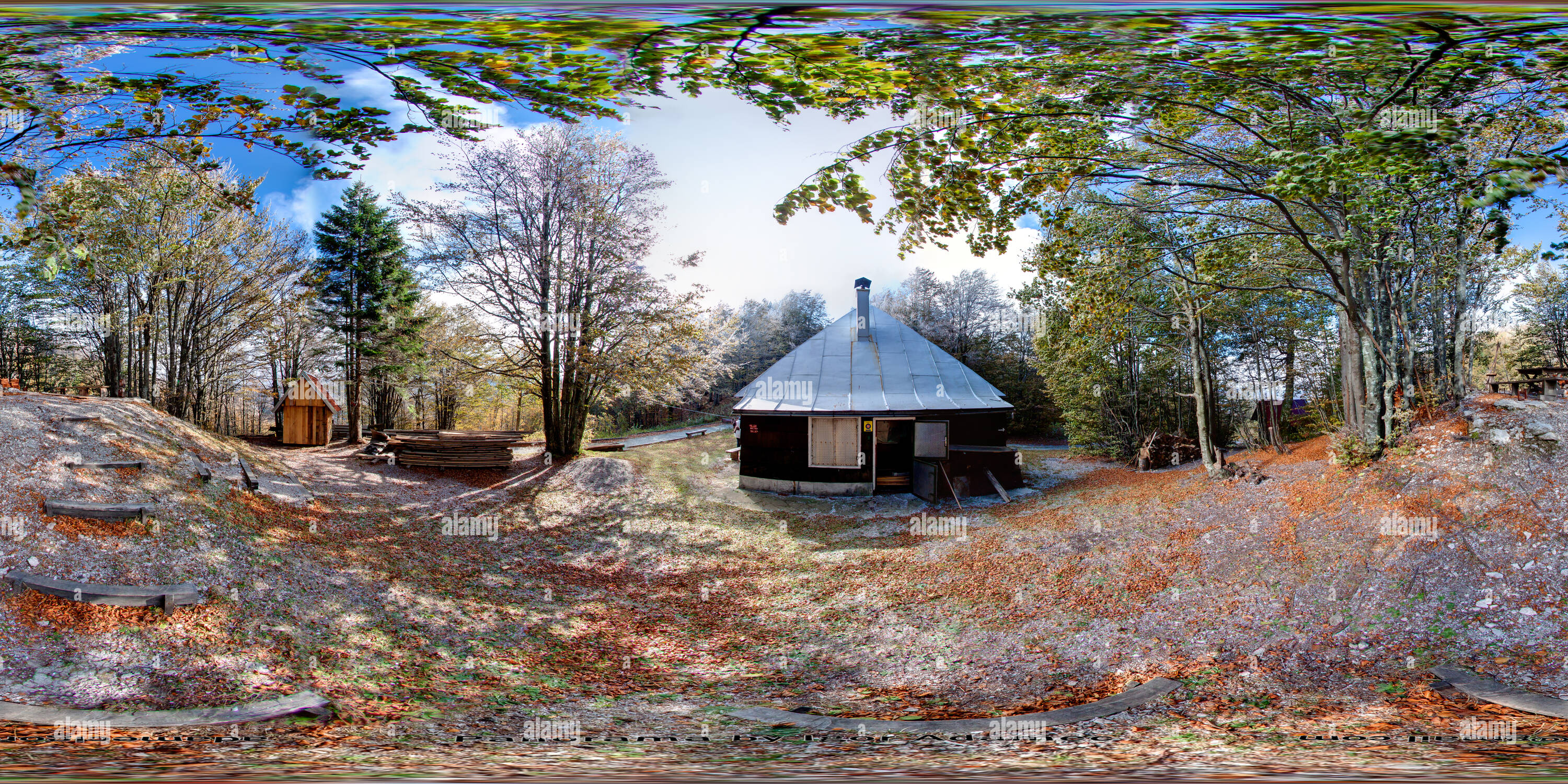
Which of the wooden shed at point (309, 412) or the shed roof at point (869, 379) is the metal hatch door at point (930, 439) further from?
the wooden shed at point (309, 412)

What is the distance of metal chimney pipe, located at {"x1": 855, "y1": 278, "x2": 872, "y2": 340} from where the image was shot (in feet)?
37.8

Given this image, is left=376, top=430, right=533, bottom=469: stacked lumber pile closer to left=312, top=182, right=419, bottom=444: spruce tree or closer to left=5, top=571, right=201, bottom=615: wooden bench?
left=312, top=182, right=419, bottom=444: spruce tree

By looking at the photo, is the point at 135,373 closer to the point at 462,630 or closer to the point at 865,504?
the point at 462,630

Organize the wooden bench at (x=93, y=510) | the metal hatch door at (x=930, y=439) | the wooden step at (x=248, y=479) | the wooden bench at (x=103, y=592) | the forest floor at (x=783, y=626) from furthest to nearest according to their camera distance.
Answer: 1. the metal hatch door at (x=930, y=439)
2. the wooden step at (x=248, y=479)
3. the wooden bench at (x=93, y=510)
4. the wooden bench at (x=103, y=592)
5. the forest floor at (x=783, y=626)

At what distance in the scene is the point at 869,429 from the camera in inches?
403

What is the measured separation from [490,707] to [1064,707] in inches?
109

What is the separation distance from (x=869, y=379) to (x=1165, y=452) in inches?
346

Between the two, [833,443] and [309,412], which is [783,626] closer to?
[833,443]

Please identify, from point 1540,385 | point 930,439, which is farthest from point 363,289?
point 1540,385

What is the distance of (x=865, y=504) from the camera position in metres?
9.09

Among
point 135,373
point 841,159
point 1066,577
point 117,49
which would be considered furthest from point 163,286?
point 1066,577

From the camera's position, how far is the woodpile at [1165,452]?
42.5ft

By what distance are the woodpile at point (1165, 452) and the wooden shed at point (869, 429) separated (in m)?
4.78

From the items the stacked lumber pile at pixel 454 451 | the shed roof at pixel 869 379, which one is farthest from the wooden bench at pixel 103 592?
the shed roof at pixel 869 379
